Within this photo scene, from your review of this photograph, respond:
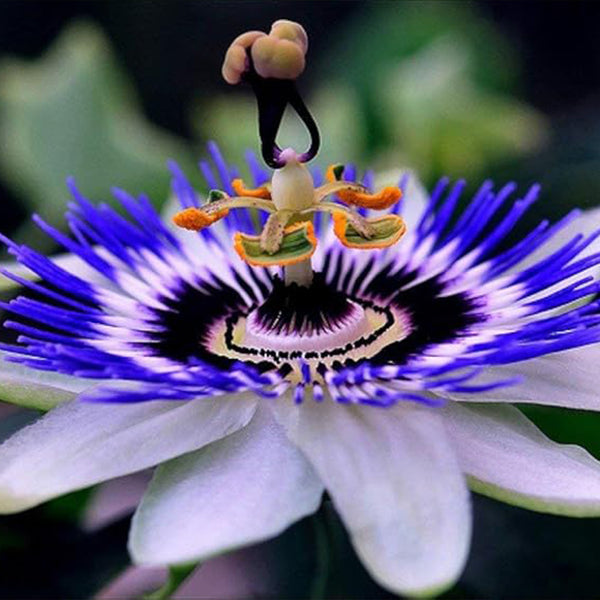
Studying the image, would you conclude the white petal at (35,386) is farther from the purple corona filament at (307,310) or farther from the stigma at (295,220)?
the stigma at (295,220)

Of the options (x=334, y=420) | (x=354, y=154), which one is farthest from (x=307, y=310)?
(x=354, y=154)

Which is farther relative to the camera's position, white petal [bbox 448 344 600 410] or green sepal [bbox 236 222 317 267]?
green sepal [bbox 236 222 317 267]

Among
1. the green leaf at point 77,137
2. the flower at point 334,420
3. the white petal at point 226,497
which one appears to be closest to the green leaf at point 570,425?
the flower at point 334,420

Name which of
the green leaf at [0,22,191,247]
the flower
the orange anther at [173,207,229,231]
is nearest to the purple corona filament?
the flower

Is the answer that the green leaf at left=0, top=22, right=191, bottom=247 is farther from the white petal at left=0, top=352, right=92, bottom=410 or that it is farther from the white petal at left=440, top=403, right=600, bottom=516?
the white petal at left=440, top=403, right=600, bottom=516

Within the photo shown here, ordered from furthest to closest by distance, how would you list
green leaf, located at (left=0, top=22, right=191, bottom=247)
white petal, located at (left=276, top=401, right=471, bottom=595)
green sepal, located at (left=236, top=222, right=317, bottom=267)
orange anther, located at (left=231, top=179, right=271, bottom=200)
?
green leaf, located at (left=0, top=22, right=191, bottom=247)
orange anther, located at (left=231, top=179, right=271, bottom=200)
green sepal, located at (left=236, top=222, right=317, bottom=267)
white petal, located at (left=276, top=401, right=471, bottom=595)

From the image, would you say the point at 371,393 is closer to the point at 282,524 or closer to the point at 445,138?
the point at 282,524
